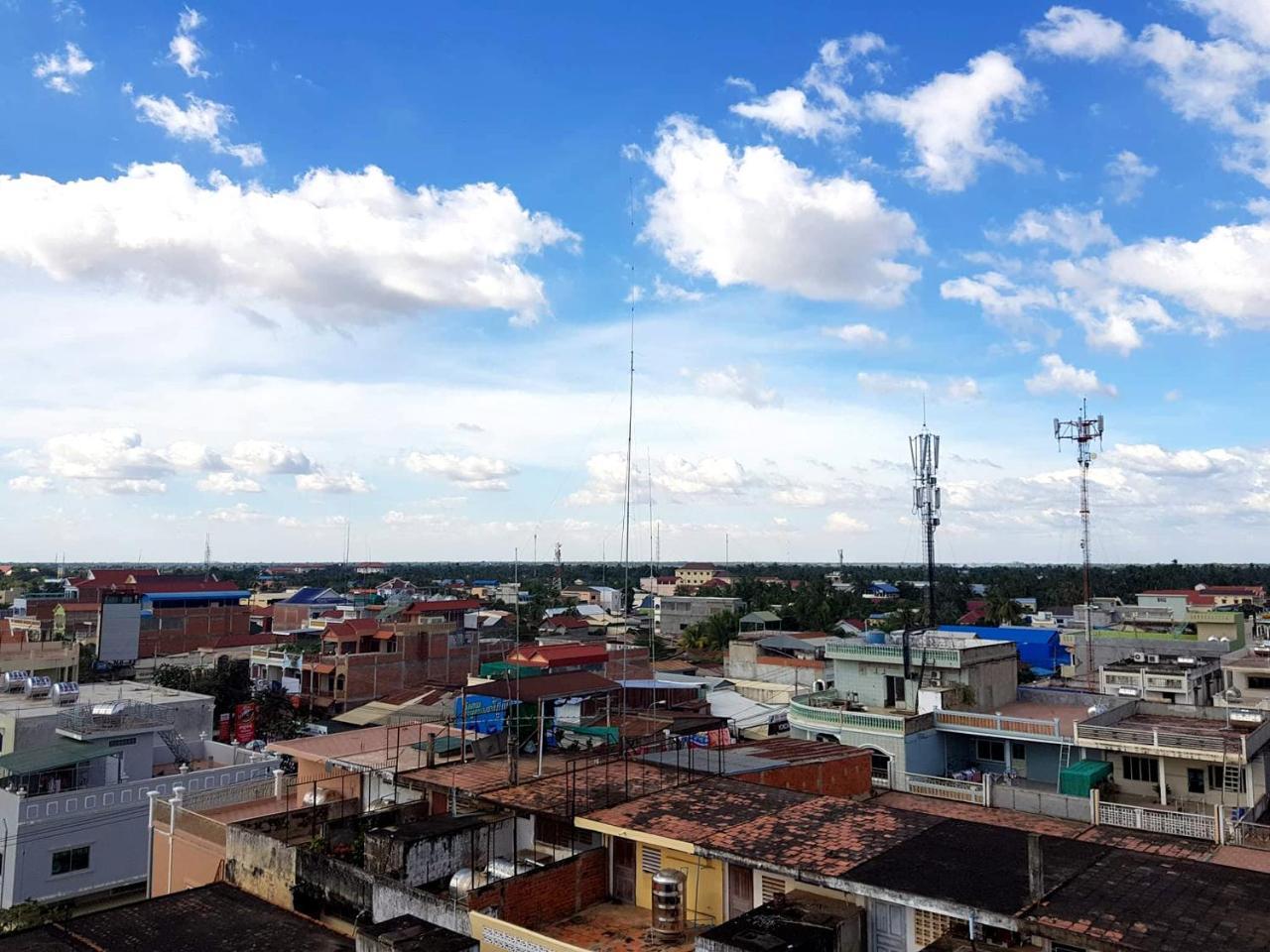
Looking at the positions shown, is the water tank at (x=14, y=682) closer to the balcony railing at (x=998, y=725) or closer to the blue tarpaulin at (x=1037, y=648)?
the balcony railing at (x=998, y=725)

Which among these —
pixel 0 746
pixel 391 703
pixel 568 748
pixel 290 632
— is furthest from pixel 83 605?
pixel 568 748

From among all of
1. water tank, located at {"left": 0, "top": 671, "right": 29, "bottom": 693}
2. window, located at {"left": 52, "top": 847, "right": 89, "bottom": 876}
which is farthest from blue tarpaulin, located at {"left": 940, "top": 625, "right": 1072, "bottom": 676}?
water tank, located at {"left": 0, "top": 671, "right": 29, "bottom": 693}

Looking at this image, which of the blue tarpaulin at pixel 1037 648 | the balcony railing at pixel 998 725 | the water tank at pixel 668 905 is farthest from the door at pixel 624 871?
the blue tarpaulin at pixel 1037 648

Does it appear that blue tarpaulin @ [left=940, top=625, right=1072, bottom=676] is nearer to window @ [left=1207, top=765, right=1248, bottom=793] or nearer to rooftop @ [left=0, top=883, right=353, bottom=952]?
window @ [left=1207, top=765, right=1248, bottom=793]

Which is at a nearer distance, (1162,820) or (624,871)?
(624,871)

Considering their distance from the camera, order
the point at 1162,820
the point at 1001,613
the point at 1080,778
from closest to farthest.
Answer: the point at 1162,820 < the point at 1080,778 < the point at 1001,613

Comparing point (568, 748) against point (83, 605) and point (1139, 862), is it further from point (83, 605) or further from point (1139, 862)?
point (83, 605)

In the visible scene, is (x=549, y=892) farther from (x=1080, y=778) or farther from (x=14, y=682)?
(x=14, y=682)

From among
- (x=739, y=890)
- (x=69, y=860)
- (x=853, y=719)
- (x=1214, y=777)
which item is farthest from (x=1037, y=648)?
(x=69, y=860)
